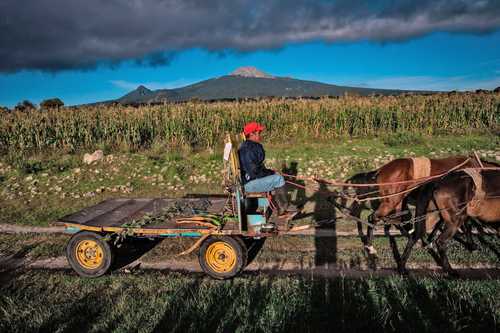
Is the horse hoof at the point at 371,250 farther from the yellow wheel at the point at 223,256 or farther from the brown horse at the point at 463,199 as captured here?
the yellow wheel at the point at 223,256

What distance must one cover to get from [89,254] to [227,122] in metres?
11.0

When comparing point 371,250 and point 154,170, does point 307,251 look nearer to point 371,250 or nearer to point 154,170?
point 371,250

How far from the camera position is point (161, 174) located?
1275 cm

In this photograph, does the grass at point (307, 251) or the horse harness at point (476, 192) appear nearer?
the horse harness at point (476, 192)

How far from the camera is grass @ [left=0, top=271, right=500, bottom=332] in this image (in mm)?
4395

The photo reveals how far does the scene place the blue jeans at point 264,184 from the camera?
6402mm

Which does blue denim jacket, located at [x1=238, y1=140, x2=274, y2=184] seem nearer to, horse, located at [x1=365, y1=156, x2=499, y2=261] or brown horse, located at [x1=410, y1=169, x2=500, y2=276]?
horse, located at [x1=365, y1=156, x2=499, y2=261]

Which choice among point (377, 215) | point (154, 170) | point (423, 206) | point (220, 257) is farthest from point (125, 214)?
point (154, 170)

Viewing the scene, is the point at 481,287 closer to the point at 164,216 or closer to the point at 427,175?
the point at 427,175

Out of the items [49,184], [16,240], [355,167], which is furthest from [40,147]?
[355,167]

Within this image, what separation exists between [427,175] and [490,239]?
1841mm

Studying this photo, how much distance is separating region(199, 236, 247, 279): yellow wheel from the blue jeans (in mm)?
916

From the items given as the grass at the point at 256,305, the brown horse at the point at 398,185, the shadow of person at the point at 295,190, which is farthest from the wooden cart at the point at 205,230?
the shadow of person at the point at 295,190

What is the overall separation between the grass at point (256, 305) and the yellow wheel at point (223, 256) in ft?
0.81
